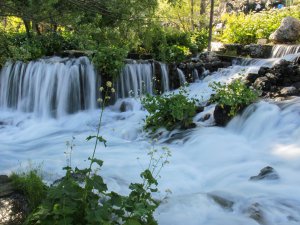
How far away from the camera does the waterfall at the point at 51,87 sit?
11.8 meters

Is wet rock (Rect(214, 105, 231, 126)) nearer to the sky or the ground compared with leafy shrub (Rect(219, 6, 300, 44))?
nearer to the ground

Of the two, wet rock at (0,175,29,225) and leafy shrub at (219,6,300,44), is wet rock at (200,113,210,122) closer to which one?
wet rock at (0,175,29,225)

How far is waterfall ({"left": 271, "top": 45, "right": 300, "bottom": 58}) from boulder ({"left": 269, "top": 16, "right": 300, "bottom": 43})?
124 cm

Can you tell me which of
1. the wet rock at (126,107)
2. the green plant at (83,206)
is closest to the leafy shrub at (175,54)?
the wet rock at (126,107)

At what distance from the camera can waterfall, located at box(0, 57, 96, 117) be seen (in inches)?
466

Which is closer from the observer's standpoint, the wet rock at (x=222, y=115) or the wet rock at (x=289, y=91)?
the wet rock at (x=222, y=115)

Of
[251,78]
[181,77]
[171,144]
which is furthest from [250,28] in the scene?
[171,144]

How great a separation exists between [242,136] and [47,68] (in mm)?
6621

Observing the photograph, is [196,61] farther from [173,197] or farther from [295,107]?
[173,197]

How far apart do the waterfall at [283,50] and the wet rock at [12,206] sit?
12.5 meters

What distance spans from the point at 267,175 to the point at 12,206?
12.5 feet

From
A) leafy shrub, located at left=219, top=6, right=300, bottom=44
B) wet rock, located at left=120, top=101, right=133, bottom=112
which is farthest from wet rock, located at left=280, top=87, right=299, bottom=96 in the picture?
leafy shrub, located at left=219, top=6, right=300, bottom=44

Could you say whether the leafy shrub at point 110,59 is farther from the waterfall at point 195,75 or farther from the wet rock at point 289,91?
the wet rock at point 289,91

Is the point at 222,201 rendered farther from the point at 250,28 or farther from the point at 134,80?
the point at 250,28
